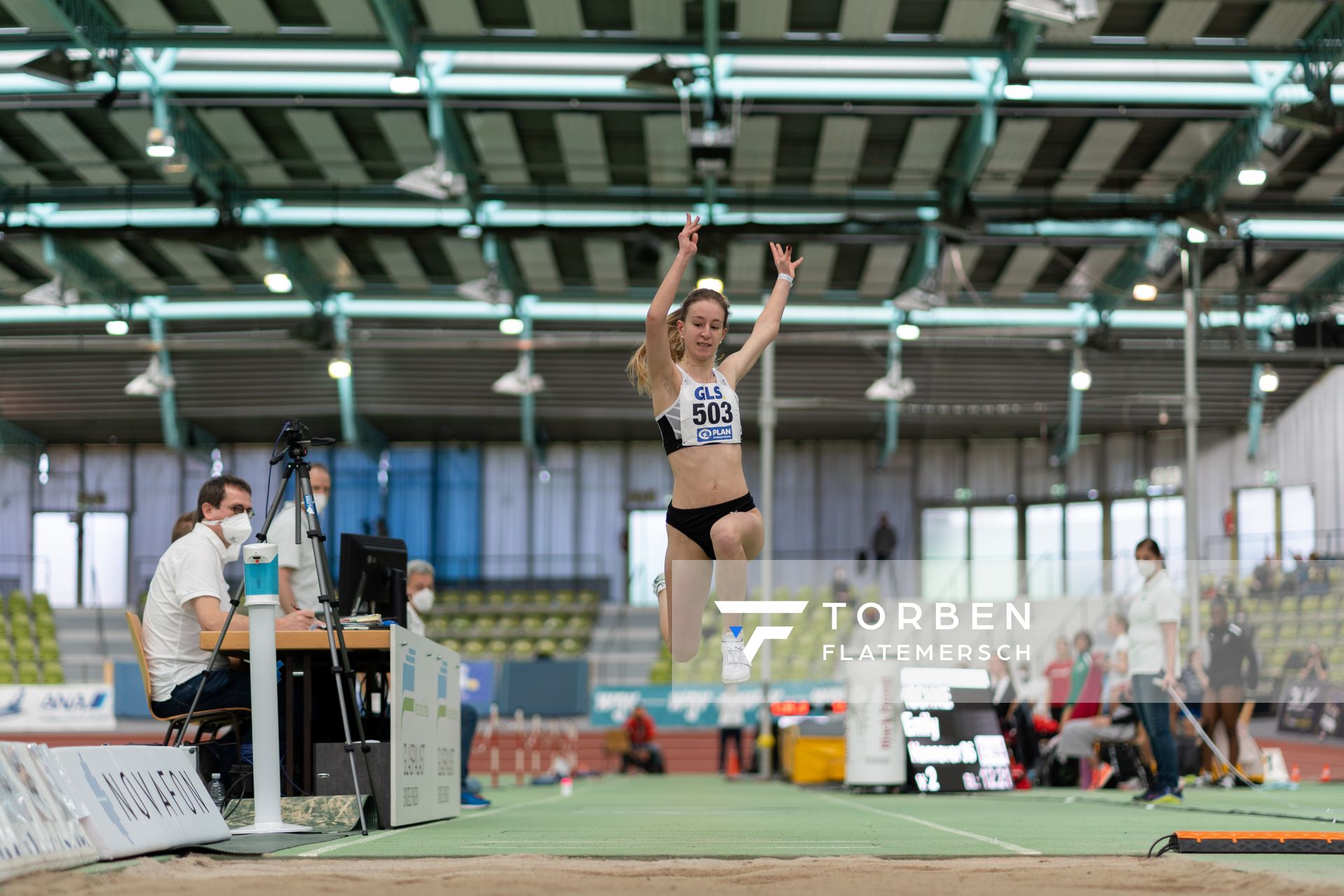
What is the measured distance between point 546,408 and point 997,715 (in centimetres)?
1544

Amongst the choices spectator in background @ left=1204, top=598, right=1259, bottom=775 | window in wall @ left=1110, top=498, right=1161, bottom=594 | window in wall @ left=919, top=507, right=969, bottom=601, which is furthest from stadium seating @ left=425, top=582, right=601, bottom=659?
spectator in background @ left=1204, top=598, right=1259, bottom=775

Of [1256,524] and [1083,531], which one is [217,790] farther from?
[1083,531]

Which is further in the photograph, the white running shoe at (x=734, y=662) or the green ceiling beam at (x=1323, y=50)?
the green ceiling beam at (x=1323, y=50)

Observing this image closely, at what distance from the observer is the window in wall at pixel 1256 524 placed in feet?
80.2

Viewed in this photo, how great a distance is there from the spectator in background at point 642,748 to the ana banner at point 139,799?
540 inches

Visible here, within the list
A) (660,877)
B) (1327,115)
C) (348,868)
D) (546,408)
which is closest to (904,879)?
(660,877)

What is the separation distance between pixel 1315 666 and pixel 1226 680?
3835 mm

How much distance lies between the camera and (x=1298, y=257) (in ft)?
72.3

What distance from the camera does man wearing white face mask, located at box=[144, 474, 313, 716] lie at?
18.6 feet

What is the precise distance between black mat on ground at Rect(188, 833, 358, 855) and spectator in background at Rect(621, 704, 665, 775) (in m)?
13.2

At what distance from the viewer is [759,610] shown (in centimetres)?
623

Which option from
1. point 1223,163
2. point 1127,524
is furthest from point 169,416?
point 1223,163

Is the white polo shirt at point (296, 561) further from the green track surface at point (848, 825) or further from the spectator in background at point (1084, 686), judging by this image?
the spectator in background at point (1084, 686)

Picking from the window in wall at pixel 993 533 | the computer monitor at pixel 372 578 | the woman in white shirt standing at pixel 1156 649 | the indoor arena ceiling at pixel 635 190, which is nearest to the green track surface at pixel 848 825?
the woman in white shirt standing at pixel 1156 649
